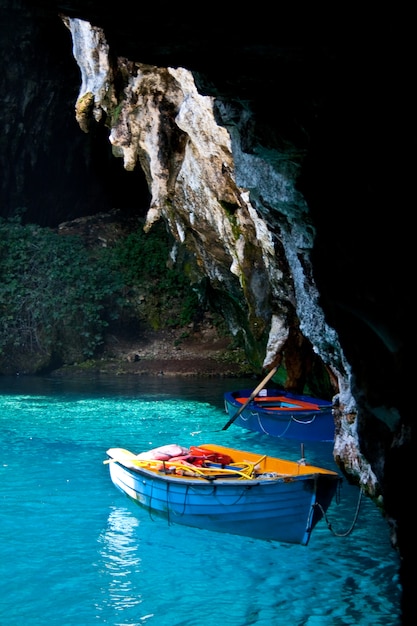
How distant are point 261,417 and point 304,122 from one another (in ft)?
41.6

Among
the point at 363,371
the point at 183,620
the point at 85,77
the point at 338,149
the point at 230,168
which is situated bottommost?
the point at 183,620

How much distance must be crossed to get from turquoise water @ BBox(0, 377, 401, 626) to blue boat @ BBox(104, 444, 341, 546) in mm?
212

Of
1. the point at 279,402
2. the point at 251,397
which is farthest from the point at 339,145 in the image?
the point at 279,402

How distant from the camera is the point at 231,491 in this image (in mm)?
10195

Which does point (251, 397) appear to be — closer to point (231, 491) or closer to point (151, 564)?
point (231, 491)

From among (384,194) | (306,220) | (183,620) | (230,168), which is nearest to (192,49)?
(384,194)

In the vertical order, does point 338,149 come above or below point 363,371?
above

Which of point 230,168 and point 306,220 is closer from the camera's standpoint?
point 306,220

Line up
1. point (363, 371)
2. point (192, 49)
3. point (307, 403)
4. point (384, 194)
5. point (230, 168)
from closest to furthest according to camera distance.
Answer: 1. point (192, 49)
2. point (384, 194)
3. point (363, 371)
4. point (230, 168)
5. point (307, 403)

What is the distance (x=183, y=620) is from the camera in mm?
7707

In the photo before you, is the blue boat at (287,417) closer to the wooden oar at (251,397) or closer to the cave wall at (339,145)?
the wooden oar at (251,397)

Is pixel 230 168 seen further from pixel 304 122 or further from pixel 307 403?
pixel 304 122

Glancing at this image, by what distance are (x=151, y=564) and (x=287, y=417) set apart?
7835mm

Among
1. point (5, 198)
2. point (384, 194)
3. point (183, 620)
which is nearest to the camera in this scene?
point (384, 194)
